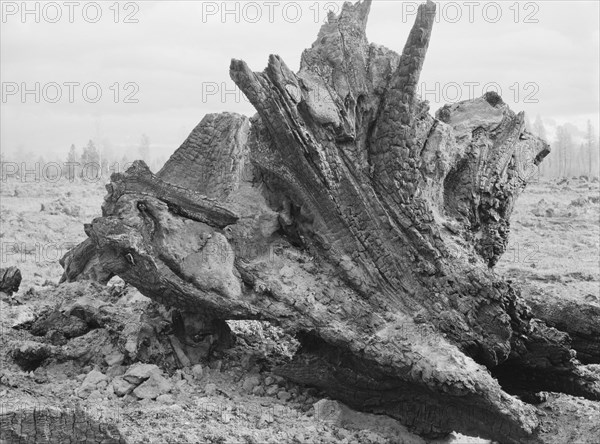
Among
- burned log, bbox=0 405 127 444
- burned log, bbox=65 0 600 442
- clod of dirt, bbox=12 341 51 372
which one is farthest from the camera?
clod of dirt, bbox=12 341 51 372

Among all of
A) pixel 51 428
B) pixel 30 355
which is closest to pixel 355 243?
pixel 51 428

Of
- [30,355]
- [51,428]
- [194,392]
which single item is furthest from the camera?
[30,355]

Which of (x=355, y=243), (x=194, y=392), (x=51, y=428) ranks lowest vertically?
(x=194, y=392)

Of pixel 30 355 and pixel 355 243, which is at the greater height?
pixel 355 243

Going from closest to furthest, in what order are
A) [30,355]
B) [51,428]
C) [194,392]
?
[51,428]
[194,392]
[30,355]

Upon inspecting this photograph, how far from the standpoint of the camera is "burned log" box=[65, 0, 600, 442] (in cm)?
615

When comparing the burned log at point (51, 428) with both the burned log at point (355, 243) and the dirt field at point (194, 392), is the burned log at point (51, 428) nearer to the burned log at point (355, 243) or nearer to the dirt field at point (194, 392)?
the dirt field at point (194, 392)

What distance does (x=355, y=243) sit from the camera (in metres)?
6.55

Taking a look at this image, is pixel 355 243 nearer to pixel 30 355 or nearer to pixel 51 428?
pixel 51 428

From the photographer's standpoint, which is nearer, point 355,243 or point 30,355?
point 355,243

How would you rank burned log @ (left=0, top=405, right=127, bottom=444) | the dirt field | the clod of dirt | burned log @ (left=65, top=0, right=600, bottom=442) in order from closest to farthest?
burned log @ (left=0, top=405, right=127, bottom=444), the dirt field, burned log @ (left=65, top=0, right=600, bottom=442), the clod of dirt

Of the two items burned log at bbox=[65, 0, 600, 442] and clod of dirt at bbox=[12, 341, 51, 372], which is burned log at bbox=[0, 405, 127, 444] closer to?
burned log at bbox=[65, 0, 600, 442]

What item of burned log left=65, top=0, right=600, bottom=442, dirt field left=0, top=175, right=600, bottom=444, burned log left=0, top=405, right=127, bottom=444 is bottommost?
dirt field left=0, top=175, right=600, bottom=444

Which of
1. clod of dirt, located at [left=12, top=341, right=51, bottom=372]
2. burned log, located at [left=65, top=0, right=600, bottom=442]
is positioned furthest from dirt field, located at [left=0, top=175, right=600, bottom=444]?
burned log, located at [left=65, top=0, right=600, bottom=442]
